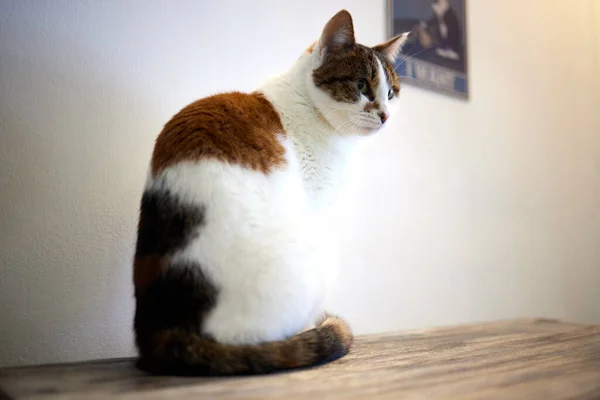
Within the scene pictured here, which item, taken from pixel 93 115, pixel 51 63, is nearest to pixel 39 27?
pixel 51 63

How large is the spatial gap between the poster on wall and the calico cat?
2.77 ft

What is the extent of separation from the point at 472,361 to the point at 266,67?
2.79ft

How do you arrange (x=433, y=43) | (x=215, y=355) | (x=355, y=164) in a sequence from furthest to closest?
(x=433, y=43), (x=355, y=164), (x=215, y=355)

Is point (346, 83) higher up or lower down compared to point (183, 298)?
higher up

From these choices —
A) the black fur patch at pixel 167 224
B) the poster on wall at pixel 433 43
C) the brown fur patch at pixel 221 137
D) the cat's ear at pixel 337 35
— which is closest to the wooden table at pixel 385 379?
the black fur patch at pixel 167 224

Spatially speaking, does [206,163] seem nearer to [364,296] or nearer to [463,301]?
[364,296]

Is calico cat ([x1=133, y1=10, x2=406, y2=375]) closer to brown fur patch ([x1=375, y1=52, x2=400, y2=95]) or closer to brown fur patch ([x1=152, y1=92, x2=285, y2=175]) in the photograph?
brown fur patch ([x1=152, y1=92, x2=285, y2=175])

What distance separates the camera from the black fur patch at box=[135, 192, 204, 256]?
2.36 ft

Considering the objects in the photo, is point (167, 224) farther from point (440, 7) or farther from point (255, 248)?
point (440, 7)

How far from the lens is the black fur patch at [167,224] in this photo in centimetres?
72

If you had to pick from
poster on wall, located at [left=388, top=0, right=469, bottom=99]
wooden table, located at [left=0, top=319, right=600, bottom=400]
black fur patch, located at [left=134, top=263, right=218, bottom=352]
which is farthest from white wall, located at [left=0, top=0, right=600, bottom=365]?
black fur patch, located at [left=134, top=263, right=218, bottom=352]

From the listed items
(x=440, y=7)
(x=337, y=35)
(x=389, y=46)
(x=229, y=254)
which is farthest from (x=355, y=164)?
(x=229, y=254)

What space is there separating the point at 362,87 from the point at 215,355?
583 mm

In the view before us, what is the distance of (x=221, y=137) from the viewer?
0.77 metres
